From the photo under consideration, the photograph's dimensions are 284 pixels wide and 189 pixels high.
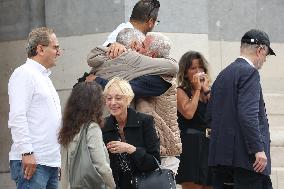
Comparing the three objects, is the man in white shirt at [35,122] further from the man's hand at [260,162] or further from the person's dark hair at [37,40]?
the man's hand at [260,162]

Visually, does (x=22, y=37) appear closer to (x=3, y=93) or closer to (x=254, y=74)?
(x=3, y=93)

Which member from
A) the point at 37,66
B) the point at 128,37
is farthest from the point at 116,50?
the point at 37,66

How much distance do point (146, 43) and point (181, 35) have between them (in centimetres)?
280

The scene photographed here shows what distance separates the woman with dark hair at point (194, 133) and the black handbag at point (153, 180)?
1887mm

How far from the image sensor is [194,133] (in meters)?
8.66

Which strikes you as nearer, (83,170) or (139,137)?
(83,170)

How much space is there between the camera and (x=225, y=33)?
10.9m

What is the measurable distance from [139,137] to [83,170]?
0.66m

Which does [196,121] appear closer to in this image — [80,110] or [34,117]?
[34,117]

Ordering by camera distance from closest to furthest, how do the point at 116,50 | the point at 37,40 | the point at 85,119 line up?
the point at 85,119 → the point at 116,50 → the point at 37,40

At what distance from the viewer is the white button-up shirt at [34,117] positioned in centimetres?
705

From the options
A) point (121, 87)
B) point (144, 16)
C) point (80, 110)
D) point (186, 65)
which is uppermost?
point (144, 16)

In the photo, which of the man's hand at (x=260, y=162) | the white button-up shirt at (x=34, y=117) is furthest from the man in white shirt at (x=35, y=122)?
the man's hand at (x=260, y=162)

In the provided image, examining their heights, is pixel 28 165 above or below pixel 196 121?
below
